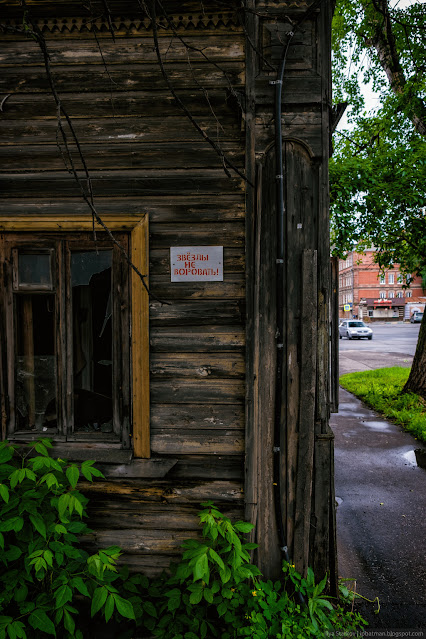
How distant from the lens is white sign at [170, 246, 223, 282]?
2.65 m

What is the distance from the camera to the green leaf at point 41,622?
1.97 metres

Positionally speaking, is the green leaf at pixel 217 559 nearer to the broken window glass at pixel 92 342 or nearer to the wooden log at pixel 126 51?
the broken window glass at pixel 92 342

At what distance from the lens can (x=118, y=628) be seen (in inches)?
98.7

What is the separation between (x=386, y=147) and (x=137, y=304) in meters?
6.85

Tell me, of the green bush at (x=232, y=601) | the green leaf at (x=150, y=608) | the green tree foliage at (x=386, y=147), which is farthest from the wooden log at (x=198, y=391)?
the green tree foliage at (x=386, y=147)

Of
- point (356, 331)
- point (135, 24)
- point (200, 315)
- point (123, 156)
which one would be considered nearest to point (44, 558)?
point (200, 315)

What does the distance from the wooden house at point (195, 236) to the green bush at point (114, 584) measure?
0.77 feet

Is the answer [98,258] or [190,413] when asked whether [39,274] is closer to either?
[98,258]

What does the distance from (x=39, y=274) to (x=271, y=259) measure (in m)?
1.65

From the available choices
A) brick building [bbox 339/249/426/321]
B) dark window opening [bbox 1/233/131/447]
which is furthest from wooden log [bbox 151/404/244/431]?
brick building [bbox 339/249/426/321]

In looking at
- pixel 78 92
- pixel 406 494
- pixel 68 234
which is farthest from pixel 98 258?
pixel 406 494

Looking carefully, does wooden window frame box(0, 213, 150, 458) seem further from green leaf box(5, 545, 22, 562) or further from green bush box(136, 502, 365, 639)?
green leaf box(5, 545, 22, 562)

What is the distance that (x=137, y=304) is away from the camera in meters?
2.65

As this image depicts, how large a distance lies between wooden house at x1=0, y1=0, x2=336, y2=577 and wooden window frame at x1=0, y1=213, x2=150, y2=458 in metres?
0.01
